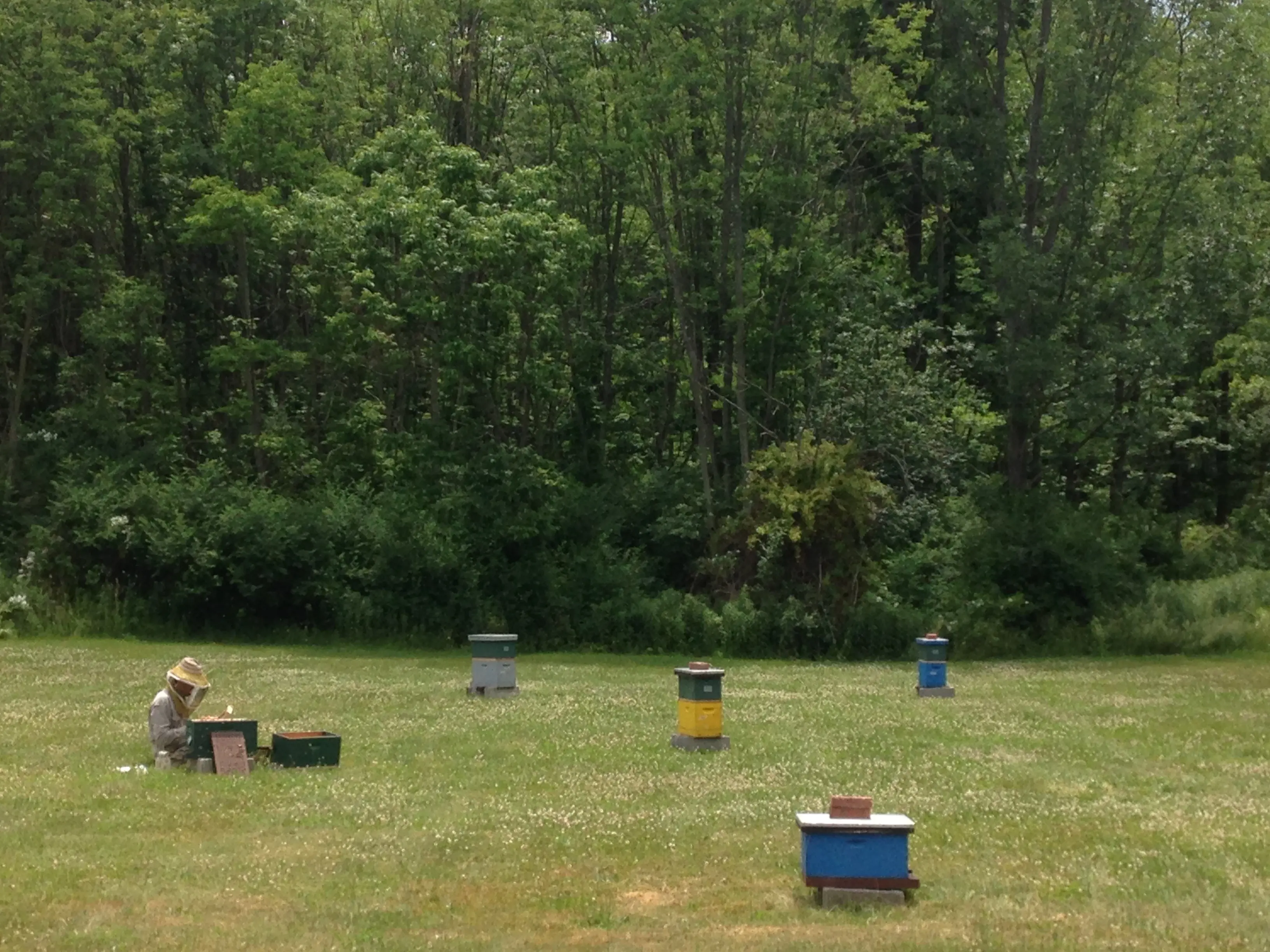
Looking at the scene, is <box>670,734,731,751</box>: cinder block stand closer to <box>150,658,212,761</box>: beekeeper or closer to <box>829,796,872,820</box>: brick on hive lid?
<box>150,658,212,761</box>: beekeeper

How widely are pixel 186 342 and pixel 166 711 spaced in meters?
36.4

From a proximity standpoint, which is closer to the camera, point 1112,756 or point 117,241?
point 1112,756

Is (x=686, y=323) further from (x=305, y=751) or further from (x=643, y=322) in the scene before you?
(x=305, y=751)

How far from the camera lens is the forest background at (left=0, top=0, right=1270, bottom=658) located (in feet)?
125

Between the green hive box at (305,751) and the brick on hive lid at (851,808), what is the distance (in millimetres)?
8021

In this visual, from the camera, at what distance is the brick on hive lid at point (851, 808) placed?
35.1ft

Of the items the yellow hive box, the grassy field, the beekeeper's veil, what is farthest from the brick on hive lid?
the beekeeper's veil

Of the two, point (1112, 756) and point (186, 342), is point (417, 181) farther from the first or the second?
point (1112, 756)

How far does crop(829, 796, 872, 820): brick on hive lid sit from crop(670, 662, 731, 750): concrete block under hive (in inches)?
278

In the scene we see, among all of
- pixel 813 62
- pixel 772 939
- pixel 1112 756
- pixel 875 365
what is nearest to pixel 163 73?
pixel 813 62

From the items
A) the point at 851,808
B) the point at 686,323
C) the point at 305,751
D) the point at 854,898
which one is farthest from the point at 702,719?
the point at 686,323

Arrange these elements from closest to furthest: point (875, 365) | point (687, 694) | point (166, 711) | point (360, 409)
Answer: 1. point (166, 711)
2. point (687, 694)
3. point (875, 365)
4. point (360, 409)

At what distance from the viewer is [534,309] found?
39594mm

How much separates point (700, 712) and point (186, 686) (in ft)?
20.9
